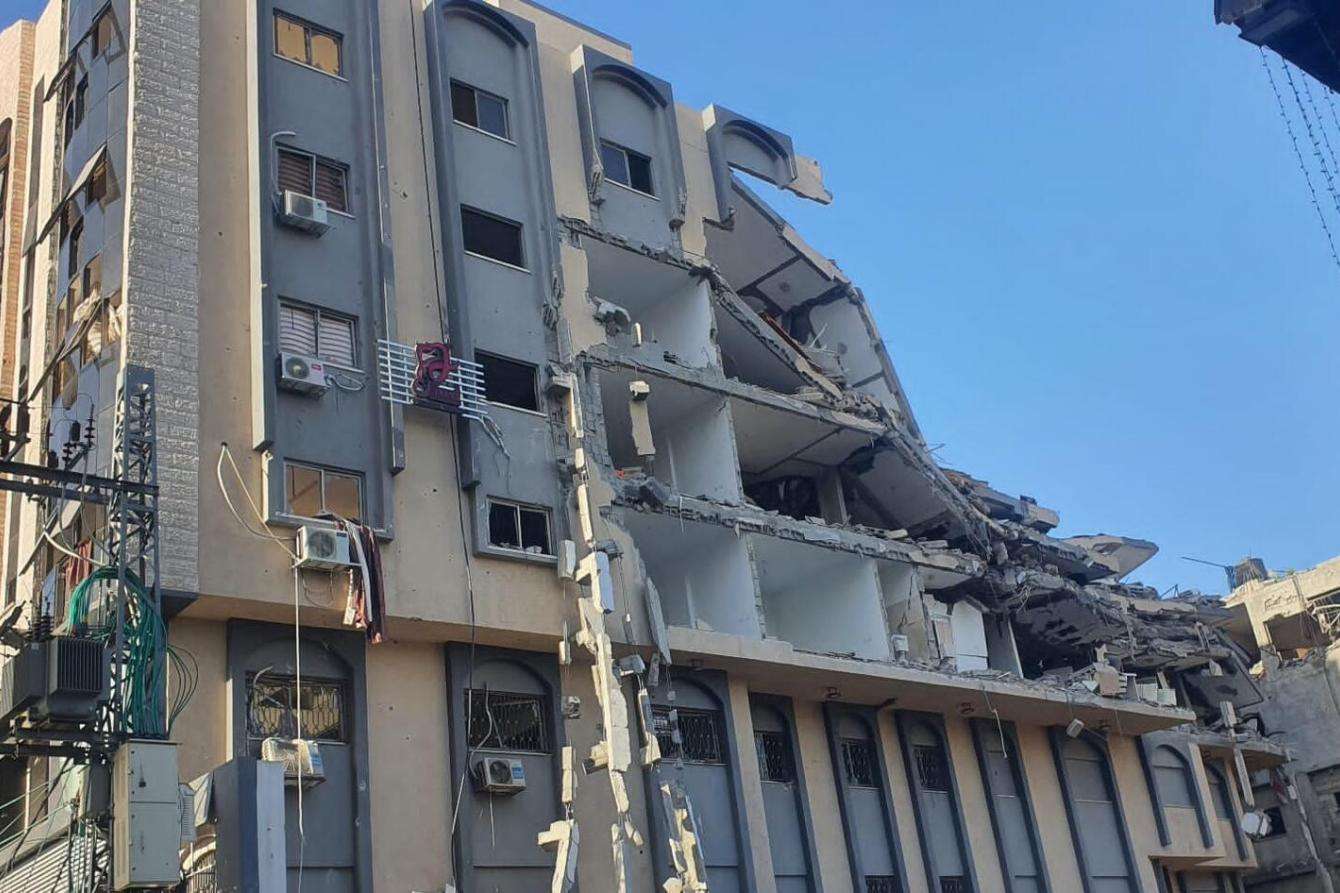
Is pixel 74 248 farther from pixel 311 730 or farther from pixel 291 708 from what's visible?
pixel 311 730

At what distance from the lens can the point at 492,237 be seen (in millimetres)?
28141

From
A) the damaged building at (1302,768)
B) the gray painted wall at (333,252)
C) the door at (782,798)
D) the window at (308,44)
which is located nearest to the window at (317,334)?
the gray painted wall at (333,252)

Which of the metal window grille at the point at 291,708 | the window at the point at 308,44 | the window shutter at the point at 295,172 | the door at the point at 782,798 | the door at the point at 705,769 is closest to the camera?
the metal window grille at the point at 291,708

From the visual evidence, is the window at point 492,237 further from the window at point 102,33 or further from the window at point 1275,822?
the window at point 1275,822

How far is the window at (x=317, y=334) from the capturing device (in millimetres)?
24078

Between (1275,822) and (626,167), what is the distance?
104ft

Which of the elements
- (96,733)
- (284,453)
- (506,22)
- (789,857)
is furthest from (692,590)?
(96,733)

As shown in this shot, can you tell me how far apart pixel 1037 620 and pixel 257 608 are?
987 inches

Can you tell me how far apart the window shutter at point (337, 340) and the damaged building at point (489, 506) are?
0.18ft

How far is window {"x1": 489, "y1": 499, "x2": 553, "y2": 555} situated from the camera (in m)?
25.2

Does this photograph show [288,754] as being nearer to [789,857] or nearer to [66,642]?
[66,642]

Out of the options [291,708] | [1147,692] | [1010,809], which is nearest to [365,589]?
[291,708]

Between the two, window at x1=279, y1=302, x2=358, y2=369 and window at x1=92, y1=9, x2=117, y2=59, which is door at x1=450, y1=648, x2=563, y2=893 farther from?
window at x1=92, y1=9, x2=117, y2=59

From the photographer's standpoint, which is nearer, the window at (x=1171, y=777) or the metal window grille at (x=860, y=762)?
the metal window grille at (x=860, y=762)
